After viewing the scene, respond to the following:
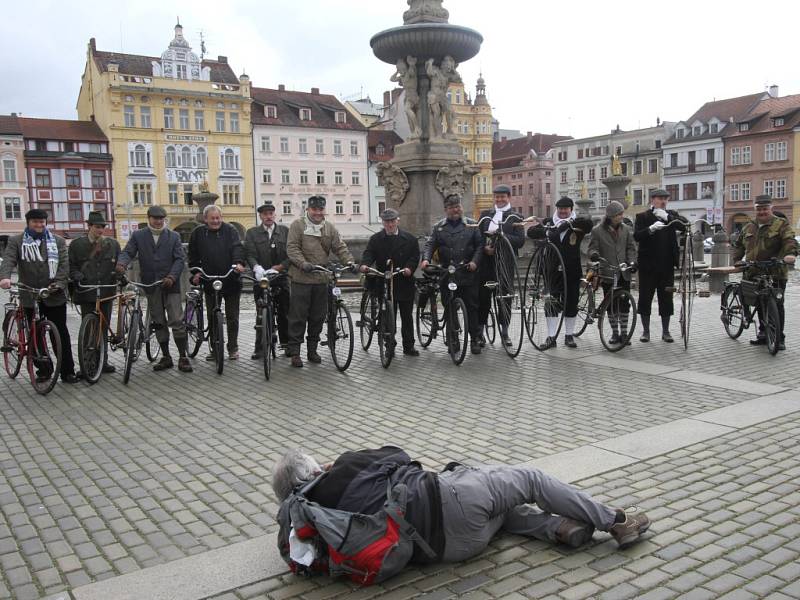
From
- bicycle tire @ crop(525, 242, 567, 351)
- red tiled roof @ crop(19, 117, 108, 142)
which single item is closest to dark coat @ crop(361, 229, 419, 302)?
bicycle tire @ crop(525, 242, 567, 351)

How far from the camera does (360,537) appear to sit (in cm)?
365

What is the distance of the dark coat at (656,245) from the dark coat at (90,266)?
6.86 metres

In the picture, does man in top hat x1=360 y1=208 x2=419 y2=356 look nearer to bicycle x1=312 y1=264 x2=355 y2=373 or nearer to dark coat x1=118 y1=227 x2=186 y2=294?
bicycle x1=312 y1=264 x2=355 y2=373

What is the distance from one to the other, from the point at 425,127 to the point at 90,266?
10.5 meters

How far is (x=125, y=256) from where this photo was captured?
9.11 metres

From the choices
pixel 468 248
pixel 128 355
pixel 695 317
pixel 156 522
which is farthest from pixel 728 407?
pixel 695 317

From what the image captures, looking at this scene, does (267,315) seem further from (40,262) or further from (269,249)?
(40,262)

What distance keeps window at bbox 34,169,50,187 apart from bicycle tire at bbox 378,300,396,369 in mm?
61768

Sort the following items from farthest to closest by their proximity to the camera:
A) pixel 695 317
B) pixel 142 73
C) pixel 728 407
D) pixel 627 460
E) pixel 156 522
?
pixel 142 73
pixel 695 317
pixel 728 407
pixel 627 460
pixel 156 522

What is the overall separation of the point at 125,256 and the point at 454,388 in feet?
13.6

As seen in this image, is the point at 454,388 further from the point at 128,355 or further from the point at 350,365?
the point at 128,355

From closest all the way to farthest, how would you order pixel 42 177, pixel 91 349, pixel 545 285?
pixel 91 349 → pixel 545 285 → pixel 42 177

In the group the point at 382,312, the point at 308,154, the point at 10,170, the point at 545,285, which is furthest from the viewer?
the point at 308,154

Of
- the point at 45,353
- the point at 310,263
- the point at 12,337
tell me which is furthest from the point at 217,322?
the point at 12,337
